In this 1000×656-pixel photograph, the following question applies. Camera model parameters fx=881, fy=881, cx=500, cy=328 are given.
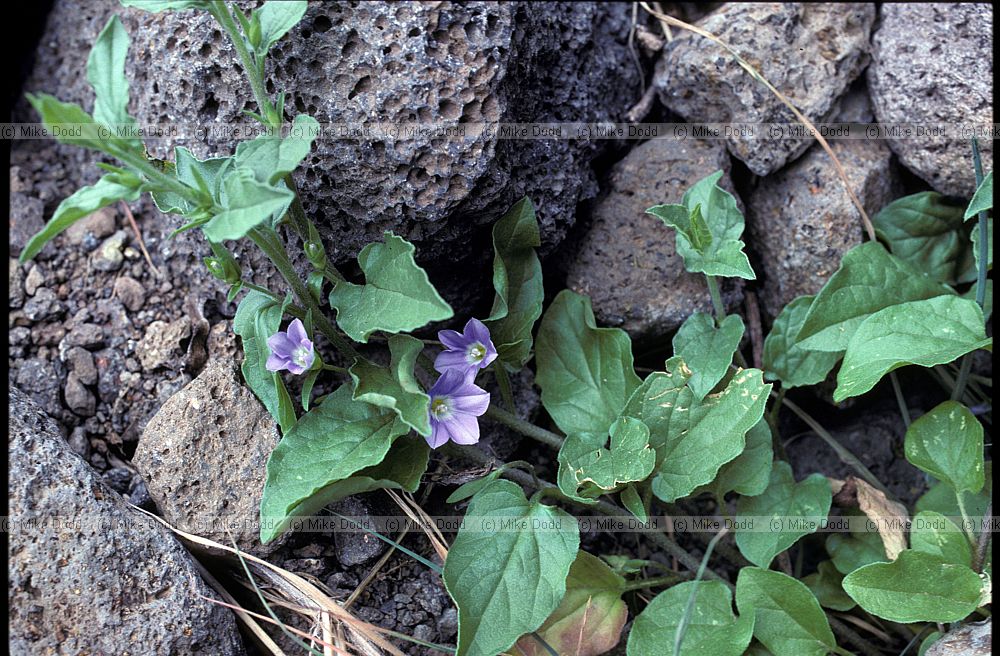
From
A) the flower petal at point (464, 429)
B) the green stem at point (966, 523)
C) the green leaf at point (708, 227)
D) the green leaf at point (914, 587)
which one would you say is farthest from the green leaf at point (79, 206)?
the green stem at point (966, 523)

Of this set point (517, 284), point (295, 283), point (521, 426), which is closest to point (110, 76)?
point (295, 283)

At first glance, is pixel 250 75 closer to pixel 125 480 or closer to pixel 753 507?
pixel 125 480

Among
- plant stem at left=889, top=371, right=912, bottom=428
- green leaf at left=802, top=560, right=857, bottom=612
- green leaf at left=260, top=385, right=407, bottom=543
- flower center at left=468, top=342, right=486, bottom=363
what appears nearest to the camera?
green leaf at left=260, top=385, right=407, bottom=543

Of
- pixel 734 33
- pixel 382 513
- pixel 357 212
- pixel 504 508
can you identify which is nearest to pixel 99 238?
pixel 357 212

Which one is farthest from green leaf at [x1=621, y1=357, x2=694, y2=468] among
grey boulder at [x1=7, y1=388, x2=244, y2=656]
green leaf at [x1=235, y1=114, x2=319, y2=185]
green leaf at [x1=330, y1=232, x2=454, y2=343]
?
grey boulder at [x1=7, y1=388, x2=244, y2=656]

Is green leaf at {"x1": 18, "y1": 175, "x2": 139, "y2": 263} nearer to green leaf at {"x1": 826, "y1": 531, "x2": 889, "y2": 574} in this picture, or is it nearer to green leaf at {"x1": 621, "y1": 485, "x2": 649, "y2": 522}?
green leaf at {"x1": 621, "y1": 485, "x2": 649, "y2": 522}

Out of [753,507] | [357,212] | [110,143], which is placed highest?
[110,143]
